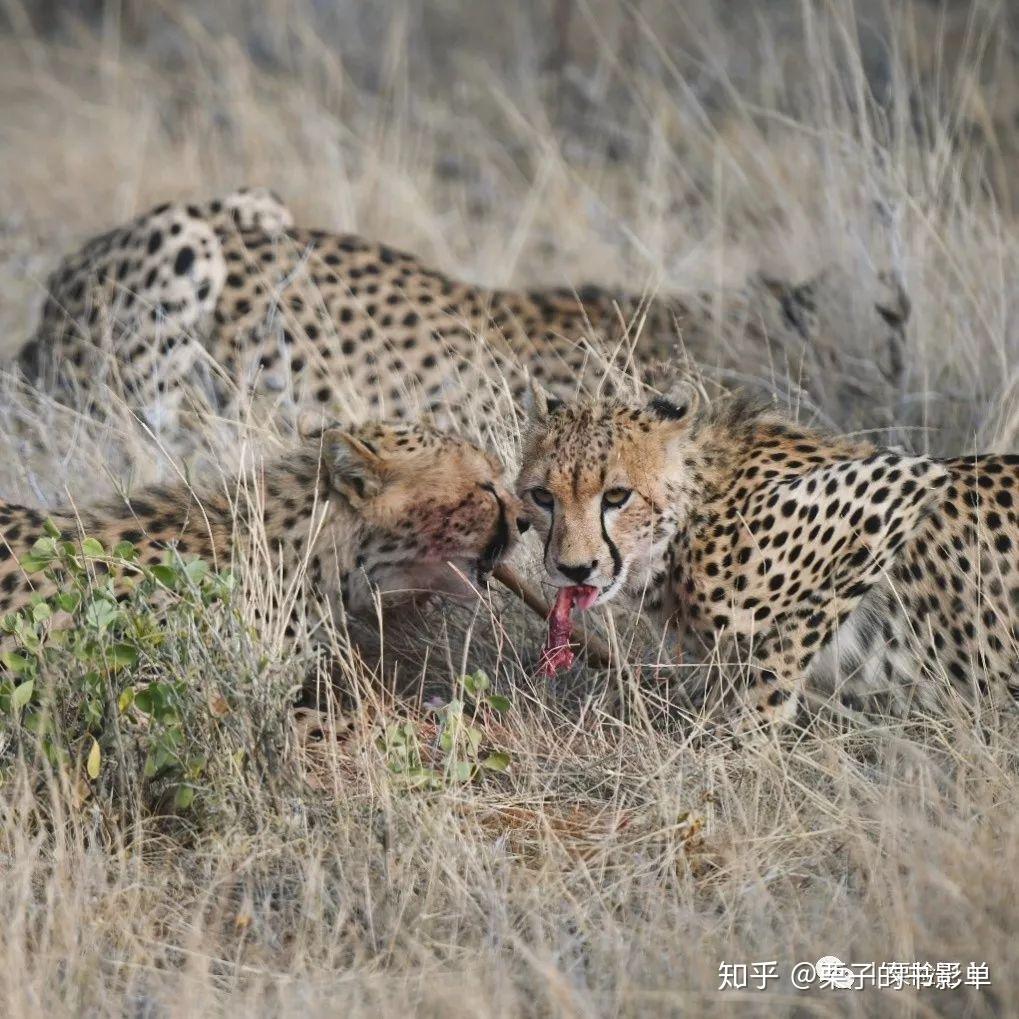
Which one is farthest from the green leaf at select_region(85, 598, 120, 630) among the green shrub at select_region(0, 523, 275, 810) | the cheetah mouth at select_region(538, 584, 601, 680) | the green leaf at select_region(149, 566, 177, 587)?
the cheetah mouth at select_region(538, 584, 601, 680)

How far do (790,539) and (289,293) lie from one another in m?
2.82

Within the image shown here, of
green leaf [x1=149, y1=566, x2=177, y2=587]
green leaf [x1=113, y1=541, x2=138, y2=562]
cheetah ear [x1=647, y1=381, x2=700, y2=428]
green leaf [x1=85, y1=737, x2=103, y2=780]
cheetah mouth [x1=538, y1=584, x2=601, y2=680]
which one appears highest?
cheetah ear [x1=647, y1=381, x2=700, y2=428]

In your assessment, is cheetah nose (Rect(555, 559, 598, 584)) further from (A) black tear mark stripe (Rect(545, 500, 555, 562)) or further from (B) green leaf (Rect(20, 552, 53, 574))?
(B) green leaf (Rect(20, 552, 53, 574))

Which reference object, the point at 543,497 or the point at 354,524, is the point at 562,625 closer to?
the point at 543,497

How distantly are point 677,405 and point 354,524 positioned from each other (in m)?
0.79

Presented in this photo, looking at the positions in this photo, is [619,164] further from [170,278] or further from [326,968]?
[326,968]

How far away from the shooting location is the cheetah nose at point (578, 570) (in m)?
3.83

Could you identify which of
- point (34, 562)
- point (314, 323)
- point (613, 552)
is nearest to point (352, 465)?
point (613, 552)

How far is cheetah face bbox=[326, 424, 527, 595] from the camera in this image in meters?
4.14

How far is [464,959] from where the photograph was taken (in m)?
3.22

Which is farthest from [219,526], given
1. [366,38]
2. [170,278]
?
[366,38]

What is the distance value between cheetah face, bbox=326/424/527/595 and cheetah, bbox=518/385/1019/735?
0.20 metres

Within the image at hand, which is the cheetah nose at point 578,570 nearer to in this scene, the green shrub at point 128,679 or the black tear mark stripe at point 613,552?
the black tear mark stripe at point 613,552

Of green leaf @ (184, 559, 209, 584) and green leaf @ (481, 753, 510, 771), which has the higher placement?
green leaf @ (184, 559, 209, 584)
